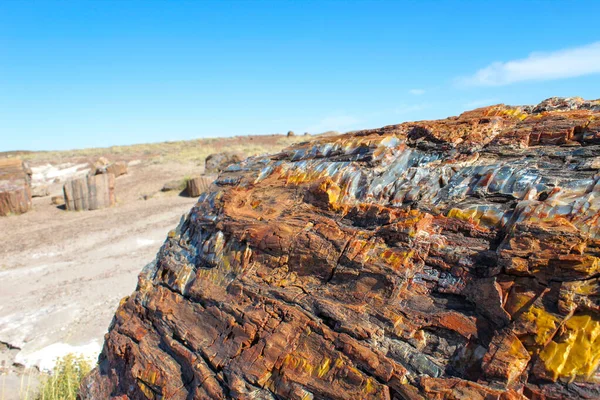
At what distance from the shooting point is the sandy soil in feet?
25.5

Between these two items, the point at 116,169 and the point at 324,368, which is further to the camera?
the point at 116,169

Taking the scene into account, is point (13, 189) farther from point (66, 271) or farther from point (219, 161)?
point (66, 271)

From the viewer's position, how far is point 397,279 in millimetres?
3373

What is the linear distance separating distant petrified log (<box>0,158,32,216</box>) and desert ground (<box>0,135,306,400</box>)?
0.49m

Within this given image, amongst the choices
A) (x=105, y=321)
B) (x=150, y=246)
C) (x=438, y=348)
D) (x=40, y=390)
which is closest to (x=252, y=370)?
(x=438, y=348)

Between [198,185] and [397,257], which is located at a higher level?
[397,257]

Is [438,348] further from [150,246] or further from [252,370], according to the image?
[150,246]

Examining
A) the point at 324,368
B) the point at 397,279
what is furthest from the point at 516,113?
the point at 324,368

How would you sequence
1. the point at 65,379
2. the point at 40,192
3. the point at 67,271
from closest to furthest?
the point at 65,379 < the point at 67,271 < the point at 40,192

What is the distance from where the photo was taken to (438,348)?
293 centimetres

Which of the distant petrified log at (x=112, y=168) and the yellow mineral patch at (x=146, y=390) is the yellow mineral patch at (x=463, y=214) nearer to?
the yellow mineral patch at (x=146, y=390)

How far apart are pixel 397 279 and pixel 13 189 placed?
20.2 meters

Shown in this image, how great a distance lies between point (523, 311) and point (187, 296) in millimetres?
3247

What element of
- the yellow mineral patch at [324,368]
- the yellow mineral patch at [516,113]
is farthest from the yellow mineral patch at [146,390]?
the yellow mineral patch at [516,113]
